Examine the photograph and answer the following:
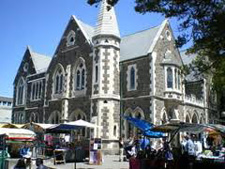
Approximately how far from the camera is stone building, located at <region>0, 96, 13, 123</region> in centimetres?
6631

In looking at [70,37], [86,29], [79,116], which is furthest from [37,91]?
[86,29]

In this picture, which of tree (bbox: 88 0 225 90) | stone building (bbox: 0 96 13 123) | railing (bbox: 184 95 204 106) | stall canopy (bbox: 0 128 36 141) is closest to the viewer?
tree (bbox: 88 0 225 90)

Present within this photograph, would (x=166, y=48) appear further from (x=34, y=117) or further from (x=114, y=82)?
(x=34, y=117)

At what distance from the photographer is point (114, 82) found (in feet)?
97.3

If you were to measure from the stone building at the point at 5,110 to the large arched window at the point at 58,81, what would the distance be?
34.5 m

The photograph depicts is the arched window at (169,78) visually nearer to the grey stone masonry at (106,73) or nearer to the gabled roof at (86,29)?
the grey stone masonry at (106,73)

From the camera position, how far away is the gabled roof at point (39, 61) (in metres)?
40.5

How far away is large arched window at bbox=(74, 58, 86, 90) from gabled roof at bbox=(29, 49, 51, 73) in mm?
8317

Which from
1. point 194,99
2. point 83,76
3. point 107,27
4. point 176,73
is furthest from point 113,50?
point 194,99

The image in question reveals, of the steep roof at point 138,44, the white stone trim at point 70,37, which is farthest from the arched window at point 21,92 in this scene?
the steep roof at point 138,44

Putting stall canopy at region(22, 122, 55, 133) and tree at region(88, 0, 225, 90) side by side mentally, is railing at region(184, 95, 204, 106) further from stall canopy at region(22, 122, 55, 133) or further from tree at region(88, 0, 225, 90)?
tree at region(88, 0, 225, 90)

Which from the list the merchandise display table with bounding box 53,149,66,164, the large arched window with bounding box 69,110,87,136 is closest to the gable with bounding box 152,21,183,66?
the large arched window with bounding box 69,110,87,136

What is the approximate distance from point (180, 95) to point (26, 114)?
2051 centimetres

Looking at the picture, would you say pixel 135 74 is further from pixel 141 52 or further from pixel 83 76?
pixel 83 76
